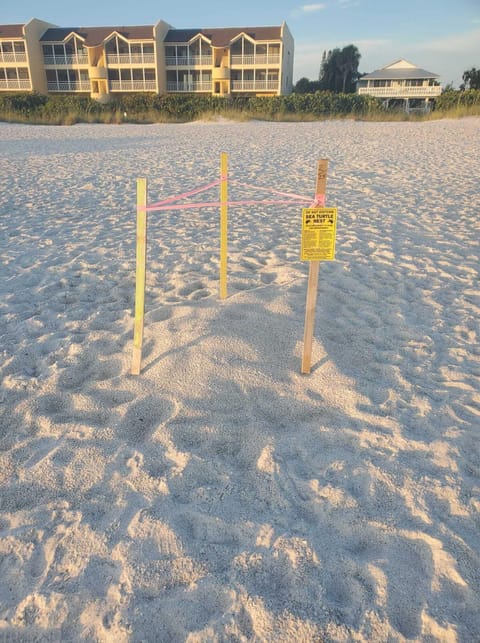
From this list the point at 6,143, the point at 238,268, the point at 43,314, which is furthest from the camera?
the point at 6,143

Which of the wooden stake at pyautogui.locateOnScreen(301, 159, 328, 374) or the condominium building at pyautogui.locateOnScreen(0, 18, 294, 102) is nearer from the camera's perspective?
the wooden stake at pyautogui.locateOnScreen(301, 159, 328, 374)

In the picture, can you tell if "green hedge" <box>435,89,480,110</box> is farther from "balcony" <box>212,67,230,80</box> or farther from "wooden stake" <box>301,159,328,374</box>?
"wooden stake" <box>301,159,328,374</box>

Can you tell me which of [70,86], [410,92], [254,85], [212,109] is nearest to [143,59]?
[70,86]

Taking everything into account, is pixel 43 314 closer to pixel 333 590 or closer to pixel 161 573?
pixel 161 573

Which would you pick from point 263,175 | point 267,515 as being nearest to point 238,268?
point 267,515

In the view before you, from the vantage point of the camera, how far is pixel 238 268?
5047 mm

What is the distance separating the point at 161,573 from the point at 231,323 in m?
2.00

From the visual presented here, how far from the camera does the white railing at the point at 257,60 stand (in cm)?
3881

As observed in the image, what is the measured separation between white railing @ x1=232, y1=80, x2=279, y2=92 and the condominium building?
0.26 feet

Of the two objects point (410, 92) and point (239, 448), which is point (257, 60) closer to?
point (410, 92)

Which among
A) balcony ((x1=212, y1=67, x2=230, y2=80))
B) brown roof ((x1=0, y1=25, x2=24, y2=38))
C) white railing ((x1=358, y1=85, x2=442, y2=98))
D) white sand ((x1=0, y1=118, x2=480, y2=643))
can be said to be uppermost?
brown roof ((x1=0, y1=25, x2=24, y2=38))

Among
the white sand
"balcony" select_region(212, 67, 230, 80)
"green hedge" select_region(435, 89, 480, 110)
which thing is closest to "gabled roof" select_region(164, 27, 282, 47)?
"balcony" select_region(212, 67, 230, 80)

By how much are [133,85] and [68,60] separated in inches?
244

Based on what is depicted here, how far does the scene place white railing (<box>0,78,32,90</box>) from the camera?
39.3m
